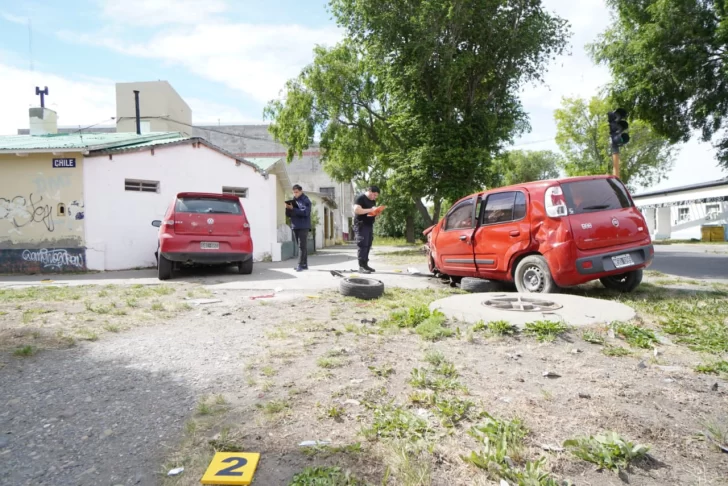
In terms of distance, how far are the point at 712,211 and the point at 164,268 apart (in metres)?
34.7

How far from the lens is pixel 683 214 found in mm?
32969

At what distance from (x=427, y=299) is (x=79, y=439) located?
4.49 m

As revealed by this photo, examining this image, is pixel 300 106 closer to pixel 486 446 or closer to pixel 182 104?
pixel 182 104

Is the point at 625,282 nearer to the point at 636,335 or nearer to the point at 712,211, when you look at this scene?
the point at 636,335

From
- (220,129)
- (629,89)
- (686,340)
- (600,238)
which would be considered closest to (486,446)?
(686,340)

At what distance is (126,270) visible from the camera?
11.6 metres

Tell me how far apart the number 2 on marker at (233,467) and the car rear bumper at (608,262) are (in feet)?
16.0

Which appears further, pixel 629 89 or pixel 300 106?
pixel 300 106

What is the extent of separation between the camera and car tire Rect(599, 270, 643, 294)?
20.6ft

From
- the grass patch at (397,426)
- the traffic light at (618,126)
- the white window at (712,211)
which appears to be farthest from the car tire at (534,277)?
the white window at (712,211)

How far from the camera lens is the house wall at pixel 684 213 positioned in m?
29.3

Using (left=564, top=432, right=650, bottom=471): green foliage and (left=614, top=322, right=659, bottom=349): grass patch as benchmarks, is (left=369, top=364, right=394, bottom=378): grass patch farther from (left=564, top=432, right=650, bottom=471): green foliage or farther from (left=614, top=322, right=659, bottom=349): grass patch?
(left=614, top=322, right=659, bottom=349): grass patch

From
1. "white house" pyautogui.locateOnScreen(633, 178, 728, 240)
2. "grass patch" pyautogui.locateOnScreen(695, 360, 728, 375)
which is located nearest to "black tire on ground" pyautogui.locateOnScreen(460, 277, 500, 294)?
"grass patch" pyautogui.locateOnScreen(695, 360, 728, 375)

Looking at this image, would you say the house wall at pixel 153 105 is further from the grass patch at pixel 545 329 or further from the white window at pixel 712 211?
the white window at pixel 712 211
